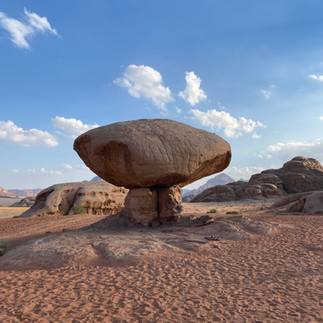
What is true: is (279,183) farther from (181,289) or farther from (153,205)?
(181,289)

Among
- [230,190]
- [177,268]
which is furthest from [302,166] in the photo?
[177,268]

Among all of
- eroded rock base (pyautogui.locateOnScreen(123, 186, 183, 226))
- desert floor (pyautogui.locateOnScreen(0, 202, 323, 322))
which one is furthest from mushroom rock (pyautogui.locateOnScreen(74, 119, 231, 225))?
desert floor (pyautogui.locateOnScreen(0, 202, 323, 322))

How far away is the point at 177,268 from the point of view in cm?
525

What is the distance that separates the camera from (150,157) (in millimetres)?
8133

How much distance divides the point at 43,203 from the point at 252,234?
46.2ft

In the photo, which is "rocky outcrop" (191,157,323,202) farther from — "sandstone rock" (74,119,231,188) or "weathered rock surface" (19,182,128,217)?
"sandstone rock" (74,119,231,188)

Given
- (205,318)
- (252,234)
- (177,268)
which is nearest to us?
(205,318)

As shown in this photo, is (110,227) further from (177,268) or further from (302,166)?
(302,166)

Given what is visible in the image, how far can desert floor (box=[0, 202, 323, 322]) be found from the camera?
349cm

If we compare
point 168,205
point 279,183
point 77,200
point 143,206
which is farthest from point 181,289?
point 279,183

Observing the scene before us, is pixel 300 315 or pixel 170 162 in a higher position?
pixel 170 162

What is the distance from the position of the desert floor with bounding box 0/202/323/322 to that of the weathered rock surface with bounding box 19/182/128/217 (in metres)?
11.4

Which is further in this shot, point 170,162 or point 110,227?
point 110,227

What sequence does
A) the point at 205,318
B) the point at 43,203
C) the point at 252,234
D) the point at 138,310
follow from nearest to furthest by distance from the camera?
1. the point at 205,318
2. the point at 138,310
3. the point at 252,234
4. the point at 43,203
